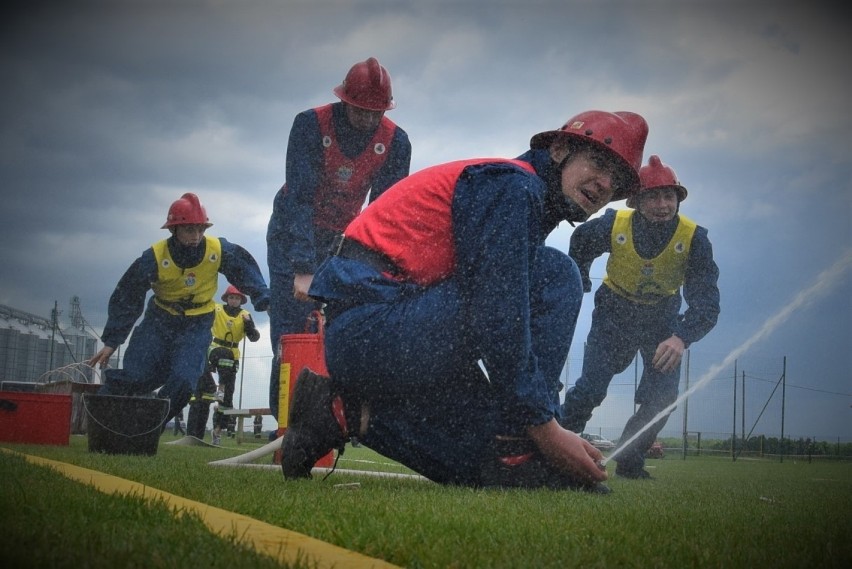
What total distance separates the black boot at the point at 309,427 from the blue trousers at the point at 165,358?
3.66 metres

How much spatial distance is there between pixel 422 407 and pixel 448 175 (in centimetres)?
96

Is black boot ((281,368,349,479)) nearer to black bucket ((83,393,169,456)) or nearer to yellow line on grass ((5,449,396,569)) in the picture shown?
yellow line on grass ((5,449,396,569))

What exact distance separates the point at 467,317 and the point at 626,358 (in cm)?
355

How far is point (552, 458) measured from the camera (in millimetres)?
3250

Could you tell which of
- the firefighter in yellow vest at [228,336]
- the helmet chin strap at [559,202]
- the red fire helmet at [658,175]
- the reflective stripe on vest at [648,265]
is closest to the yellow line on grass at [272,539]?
the helmet chin strap at [559,202]

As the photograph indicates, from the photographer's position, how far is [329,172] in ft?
18.6

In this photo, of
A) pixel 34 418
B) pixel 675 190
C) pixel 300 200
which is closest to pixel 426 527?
pixel 300 200

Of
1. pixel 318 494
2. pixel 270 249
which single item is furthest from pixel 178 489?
pixel 270 249

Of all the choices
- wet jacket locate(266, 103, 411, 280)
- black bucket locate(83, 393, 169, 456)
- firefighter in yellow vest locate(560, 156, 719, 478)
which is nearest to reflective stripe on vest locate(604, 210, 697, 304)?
firefighter in yellow vest locate(560, 156, 719, 478)

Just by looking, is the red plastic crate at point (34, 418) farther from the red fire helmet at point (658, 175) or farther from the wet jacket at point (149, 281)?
the red fire helmet at point (658, 175)

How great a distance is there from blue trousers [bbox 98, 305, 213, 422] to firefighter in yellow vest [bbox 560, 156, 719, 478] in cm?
316

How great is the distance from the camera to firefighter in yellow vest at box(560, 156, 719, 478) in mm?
6207

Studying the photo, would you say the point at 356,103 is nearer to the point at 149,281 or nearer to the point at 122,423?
the point at 122,423

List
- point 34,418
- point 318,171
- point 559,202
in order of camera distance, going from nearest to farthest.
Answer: point 559,202 → point 318,171 → point 34,418
